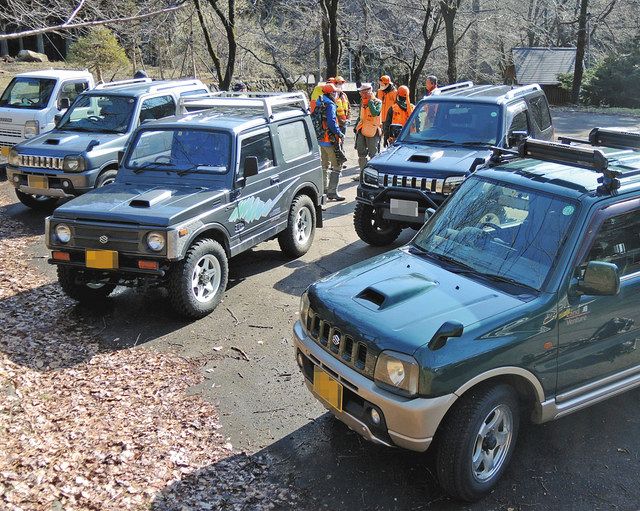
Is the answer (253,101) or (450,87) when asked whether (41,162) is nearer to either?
(253,101)

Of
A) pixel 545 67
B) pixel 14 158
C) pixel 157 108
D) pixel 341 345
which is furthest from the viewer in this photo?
pixel 545 67

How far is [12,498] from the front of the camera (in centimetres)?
394

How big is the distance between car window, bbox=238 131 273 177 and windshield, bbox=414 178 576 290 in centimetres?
294

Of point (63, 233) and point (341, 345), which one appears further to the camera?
point (63, 233)

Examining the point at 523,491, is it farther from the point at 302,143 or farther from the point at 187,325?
the point at 302,143

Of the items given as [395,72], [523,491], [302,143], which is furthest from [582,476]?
[395,72]

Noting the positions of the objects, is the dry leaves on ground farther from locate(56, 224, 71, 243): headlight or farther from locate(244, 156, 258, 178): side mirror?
locate(244, 156, 258, 178): side mirror

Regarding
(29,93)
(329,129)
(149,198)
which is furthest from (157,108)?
(149,198)

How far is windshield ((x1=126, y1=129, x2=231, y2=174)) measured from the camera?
7148 mm

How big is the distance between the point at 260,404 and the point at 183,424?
24.5 inches

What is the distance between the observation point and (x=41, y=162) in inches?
380

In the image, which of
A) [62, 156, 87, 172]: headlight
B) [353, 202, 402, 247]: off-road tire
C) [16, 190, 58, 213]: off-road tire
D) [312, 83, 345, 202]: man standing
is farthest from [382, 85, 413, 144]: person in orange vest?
[16, 190, 58, 213]: off-road tire

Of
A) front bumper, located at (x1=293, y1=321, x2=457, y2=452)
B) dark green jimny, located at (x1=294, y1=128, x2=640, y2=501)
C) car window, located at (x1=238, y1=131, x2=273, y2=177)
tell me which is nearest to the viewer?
front bumper, located at (x1=293, y1=321, x2=457, y2=452)

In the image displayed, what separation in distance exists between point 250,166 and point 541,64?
33440 mm
